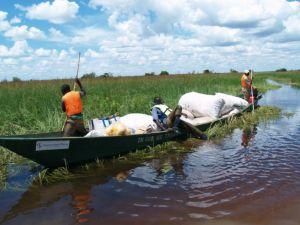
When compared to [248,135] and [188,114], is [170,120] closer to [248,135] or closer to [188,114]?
[188,114]

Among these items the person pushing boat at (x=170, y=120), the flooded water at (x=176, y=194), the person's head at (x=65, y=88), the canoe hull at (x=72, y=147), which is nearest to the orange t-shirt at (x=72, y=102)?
the person's head at (x=65, y=88)

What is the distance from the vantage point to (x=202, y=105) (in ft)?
36.9

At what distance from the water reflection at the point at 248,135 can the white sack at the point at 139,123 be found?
2260mm

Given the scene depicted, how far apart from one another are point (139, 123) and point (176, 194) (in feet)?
10.1

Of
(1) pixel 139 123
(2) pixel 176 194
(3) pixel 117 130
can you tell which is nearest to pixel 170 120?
(1) pixel 139 123

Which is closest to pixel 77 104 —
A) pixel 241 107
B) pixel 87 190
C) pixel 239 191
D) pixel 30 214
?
pixel 87 190

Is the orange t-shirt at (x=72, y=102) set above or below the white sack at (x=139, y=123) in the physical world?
above

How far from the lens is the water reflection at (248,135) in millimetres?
9580

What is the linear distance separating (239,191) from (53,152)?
3052 mm

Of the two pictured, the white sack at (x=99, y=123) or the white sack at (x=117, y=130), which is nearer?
the white sack at (x=117, y=130)

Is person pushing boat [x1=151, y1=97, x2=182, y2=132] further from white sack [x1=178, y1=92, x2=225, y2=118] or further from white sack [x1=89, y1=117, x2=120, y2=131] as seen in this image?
white sack [x1=178, y1=92, x2=225, y2=118]

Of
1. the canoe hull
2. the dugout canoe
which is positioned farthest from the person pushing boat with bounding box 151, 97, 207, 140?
the canoe hull

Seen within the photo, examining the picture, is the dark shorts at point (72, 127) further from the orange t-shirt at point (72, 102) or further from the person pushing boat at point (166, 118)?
the person pushing boat at point (166, 118)

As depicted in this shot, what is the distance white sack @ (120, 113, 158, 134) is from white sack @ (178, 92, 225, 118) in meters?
2.61
